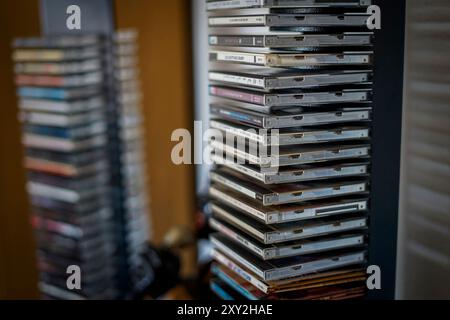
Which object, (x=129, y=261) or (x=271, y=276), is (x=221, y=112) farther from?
(x=129, y=261)

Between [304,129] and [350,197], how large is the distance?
176 millimetres

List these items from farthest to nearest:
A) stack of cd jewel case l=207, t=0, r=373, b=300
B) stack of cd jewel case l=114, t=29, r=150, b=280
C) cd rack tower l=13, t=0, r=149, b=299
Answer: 1. stack of cd jewel case l=114, t=29, r=150, b=280
2. cd rack tower l=13, t=0, r=149, b=299
3. stack of cd jewel case l=207, t=0, r=373, b=300

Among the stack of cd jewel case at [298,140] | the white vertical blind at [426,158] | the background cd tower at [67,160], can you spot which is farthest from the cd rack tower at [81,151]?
the white vertical blind at [426,158]

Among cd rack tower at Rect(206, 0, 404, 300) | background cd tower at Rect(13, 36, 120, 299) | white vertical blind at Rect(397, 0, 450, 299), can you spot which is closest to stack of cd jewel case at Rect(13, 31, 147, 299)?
background cd tower at Rect(13, 36, 120, 299)

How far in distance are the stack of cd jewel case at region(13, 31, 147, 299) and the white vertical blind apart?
1.06m

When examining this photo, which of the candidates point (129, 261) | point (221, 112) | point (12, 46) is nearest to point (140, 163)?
point (129, 261)

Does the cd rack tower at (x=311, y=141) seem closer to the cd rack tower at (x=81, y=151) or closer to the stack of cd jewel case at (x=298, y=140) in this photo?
the stack of cd jewel case at (x=298, y=140)

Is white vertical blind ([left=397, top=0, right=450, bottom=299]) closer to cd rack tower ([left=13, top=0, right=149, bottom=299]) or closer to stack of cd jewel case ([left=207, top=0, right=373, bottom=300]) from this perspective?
stack of cd jewel case ([left=207, top=0, right=373, bottom=300])

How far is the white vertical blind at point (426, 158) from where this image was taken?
1.19 m

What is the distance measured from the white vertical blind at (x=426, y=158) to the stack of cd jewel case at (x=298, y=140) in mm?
150

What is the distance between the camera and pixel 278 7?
1.06 m

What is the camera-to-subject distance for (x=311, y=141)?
1135mm

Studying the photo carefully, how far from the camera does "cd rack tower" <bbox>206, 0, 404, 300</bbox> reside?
110 cm
